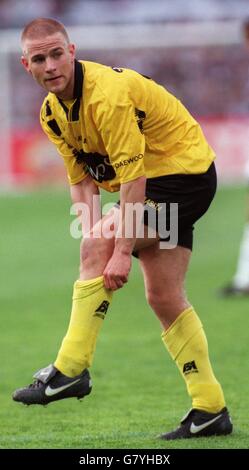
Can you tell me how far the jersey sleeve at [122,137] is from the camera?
5.18 metres

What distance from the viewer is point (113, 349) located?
883 centimetres

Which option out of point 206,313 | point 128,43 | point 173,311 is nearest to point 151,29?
point 128,43

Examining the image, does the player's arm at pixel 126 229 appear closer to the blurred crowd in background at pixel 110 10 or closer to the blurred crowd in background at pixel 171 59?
the blurred crowd in background at pixel 171 59

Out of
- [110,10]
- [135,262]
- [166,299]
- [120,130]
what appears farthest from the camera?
[110,10]

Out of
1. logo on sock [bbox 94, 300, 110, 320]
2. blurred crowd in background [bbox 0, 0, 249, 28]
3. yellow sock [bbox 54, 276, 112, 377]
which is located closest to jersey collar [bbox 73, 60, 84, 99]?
yellow sock [bbox 54, 276, 112, 377]

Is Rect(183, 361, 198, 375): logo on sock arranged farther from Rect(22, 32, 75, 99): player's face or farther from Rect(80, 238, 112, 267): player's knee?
Rect(22, 32, 75, 99): player's face

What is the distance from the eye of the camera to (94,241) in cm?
541

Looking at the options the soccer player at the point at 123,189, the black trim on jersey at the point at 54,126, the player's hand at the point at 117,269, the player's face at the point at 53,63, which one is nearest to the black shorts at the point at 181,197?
the soccer player at the point at 123,189

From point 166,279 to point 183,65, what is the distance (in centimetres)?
1837

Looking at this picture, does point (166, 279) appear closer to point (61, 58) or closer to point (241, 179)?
point (61, 58)

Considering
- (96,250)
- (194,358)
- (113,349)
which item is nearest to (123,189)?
(96,250)

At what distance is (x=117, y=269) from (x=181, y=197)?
0.56 meters

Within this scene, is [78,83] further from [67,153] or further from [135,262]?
[135,262]

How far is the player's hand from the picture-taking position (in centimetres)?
529
